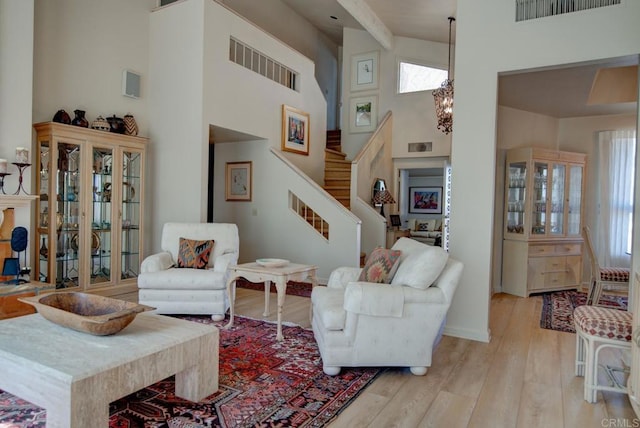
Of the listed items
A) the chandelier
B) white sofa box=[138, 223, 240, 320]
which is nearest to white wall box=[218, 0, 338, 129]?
the chandelier

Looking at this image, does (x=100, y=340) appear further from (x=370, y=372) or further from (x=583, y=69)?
(x=583, y=69)

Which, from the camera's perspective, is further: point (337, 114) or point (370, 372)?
point (337, 114)

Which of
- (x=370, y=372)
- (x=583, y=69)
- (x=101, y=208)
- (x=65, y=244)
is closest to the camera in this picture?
(x=370, y=372)

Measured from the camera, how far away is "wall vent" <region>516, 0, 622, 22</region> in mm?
3202

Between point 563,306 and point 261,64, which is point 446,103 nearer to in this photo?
point 261,64

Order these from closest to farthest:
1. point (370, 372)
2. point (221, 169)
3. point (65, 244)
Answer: point (370, 372), point (65, 244), point (221, 169)

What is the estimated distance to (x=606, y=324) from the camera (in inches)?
99.6

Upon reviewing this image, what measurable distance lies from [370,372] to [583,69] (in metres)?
3.57

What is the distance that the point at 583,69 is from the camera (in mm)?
3951

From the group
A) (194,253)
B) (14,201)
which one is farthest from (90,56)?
(194,253)

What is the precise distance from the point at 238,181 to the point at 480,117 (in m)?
4.25

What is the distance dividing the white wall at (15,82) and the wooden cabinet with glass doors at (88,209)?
1.01 feet

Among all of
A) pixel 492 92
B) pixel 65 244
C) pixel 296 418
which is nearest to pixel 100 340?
pixel 296 418

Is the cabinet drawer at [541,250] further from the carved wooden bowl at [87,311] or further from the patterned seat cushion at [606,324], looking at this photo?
the carved wooden bowl at [87,311]
